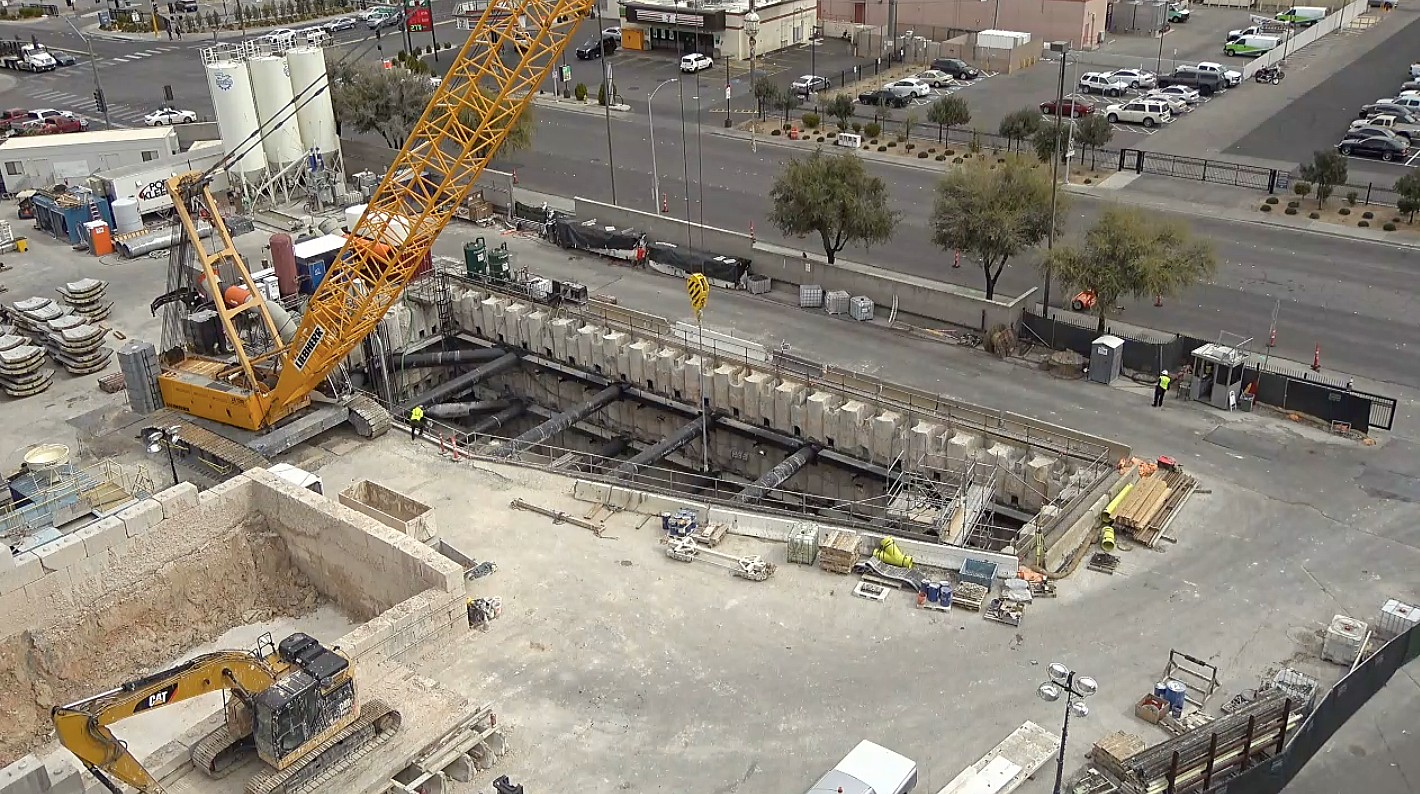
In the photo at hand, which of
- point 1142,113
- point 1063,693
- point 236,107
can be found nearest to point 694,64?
point 1142,113

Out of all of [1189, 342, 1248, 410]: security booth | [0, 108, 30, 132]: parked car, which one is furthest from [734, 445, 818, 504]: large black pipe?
[0, 108, 30, 132]: parked car

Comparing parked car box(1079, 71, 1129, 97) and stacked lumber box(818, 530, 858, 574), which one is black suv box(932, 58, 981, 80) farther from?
stacked lumber box(818, 530, 858, 574)

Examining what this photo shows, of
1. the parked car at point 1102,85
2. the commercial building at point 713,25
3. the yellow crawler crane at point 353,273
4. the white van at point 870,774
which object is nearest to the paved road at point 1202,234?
the commercial building at point 713,25

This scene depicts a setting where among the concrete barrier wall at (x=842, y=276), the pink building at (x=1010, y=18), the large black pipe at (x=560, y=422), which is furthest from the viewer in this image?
the pink building at (x=1010, y=18)

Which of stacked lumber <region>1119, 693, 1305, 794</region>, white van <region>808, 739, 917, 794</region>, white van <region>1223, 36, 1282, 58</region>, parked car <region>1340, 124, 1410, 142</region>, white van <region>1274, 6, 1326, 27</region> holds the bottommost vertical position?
stacked lumber <region>1119, 693, 1305, 794</region>

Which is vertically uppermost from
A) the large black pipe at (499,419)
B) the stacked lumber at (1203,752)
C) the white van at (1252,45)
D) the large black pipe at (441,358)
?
the white van at (1252,45)

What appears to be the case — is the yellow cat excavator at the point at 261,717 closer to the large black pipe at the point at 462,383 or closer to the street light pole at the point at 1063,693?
the street light pole at the point at 1063,693
